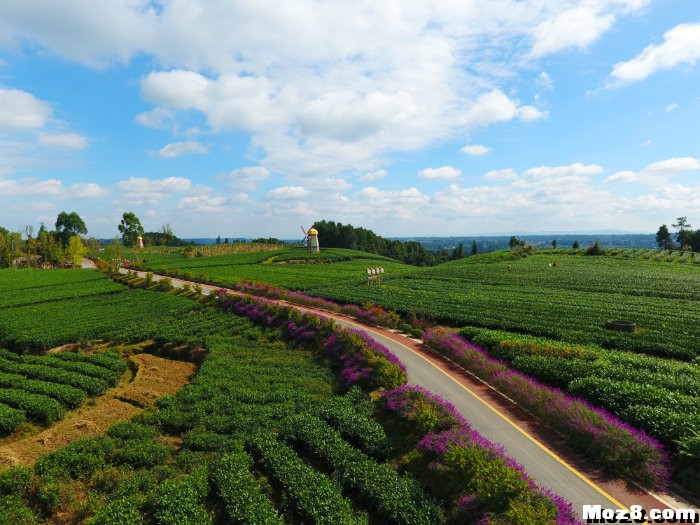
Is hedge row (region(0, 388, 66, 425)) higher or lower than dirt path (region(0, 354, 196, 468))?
higher

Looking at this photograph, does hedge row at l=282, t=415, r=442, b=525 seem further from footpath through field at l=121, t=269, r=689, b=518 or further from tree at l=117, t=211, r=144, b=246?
tree at l=117, t=211, r=144, b=246

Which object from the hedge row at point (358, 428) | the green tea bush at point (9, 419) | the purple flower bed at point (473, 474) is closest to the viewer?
the purple flower bed at point (473, 474)

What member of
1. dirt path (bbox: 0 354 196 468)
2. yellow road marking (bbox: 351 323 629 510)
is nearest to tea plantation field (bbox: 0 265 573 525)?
dirt path (bbox: 0 354 196 468)

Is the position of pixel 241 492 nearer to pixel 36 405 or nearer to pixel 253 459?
pixel 253 459

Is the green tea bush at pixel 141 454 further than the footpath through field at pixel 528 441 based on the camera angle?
Yes

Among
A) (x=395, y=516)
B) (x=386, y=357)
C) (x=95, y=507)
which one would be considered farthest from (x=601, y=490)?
(x=95, y=507)

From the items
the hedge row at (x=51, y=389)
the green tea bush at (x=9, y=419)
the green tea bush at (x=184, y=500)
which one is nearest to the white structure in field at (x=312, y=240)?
the hedge row at (x=51, y=389)

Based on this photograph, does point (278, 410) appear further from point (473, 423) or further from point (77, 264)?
point (77, 264)

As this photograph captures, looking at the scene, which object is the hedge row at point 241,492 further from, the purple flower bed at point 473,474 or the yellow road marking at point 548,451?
the yellow road marking at point 548,451
